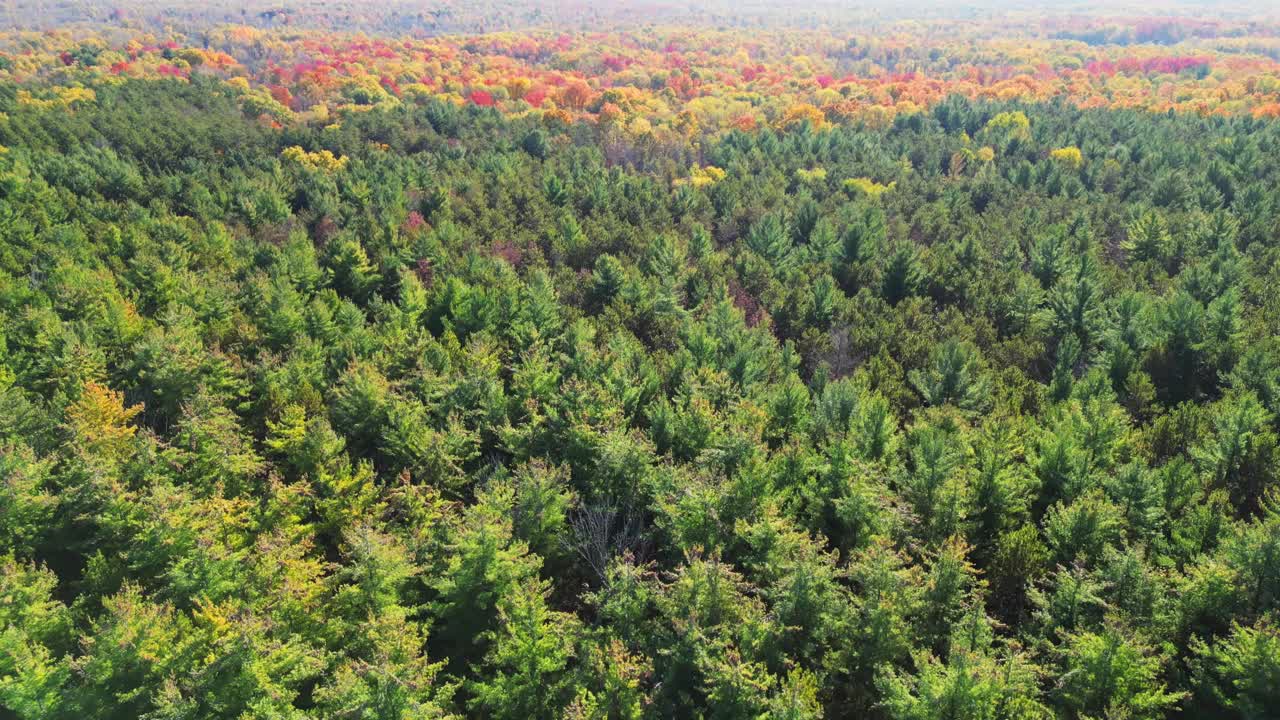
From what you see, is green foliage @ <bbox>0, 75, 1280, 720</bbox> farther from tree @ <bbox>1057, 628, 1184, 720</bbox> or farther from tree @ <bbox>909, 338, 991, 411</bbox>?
tree @ <bbox>909, 338, 991, 411</bbox>

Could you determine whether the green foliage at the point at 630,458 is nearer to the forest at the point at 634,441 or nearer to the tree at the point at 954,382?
the forest at the point at 634,441

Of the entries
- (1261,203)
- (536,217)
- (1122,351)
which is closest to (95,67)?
(536,217)

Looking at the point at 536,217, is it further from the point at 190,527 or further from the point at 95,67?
the point at 95,67

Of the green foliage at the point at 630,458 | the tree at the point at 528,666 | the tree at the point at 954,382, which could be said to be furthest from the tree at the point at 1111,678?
the tree at the point at 954,382

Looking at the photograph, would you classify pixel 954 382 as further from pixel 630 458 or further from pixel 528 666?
pixel 528 666

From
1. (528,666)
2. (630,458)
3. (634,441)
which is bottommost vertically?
(528,666)

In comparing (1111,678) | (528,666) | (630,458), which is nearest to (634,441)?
(630,458)

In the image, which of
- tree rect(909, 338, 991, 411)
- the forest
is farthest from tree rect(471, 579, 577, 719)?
tree rect(909, 338, 991, 411)

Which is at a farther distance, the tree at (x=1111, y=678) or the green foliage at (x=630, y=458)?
the green foliage at (x=630, y=458)

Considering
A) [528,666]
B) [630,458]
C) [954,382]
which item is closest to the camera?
[528,666]
